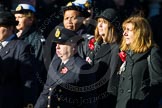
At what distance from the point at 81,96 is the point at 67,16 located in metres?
1.84

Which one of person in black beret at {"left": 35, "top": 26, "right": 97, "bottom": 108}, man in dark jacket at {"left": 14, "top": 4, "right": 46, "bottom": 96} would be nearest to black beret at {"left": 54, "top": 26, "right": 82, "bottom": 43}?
person in black beret at {"left": 35, "top": 26, "right": 97, "bottom": 108}

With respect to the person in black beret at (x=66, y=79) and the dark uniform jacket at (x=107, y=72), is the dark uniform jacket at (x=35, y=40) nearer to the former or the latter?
the dark uniform jacket at (x=107, y=72)

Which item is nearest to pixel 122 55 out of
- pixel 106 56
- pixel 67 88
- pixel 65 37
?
pixel 106 56

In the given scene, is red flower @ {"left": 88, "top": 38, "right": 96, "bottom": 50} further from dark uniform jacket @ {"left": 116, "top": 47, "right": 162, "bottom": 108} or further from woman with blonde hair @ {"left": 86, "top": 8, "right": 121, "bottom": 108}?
dark uniform jacket @ {"left": 116, "top": 47, "right": 162, "bottom": 108}

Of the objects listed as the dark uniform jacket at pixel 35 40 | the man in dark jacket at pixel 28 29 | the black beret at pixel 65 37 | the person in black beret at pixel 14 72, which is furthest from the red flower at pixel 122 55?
the man in dark jacket at pixel 28 29

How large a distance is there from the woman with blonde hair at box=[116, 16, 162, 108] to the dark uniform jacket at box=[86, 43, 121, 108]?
0.15m

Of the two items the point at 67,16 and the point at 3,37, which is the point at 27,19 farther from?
the point at 3,37

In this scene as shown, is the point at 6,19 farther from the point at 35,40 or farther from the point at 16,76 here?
the point at 35,40

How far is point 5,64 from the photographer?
674 cm

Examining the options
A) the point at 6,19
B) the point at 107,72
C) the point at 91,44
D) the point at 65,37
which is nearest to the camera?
the point at 65,37

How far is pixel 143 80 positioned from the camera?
6977mm

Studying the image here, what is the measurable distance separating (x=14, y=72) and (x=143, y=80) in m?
1.46

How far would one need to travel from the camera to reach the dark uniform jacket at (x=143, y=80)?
6965 millimetres

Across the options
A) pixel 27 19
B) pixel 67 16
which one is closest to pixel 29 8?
pixel 27 19
